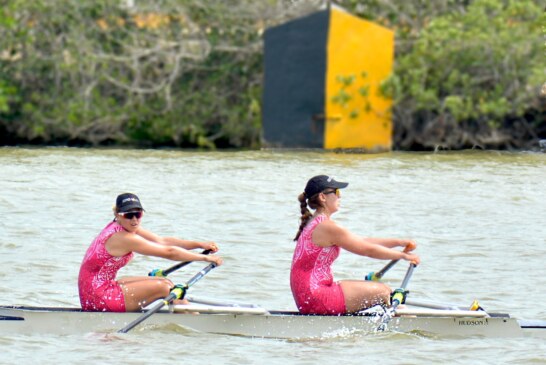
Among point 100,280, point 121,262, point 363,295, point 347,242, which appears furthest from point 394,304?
point 100,280

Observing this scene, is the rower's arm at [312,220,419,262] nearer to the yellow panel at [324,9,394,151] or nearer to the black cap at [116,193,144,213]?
the black cap at [116,193,144,213]

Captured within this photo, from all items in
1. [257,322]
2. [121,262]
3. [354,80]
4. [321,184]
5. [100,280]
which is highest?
[354,80]

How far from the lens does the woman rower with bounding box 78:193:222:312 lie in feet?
34.5

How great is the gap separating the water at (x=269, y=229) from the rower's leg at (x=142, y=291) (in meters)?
0.25

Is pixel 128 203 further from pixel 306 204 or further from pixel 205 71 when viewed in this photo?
pixel 205 71

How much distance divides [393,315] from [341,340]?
45 cm

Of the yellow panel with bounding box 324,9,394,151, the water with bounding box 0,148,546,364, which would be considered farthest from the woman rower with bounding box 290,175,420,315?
the yellow panel with bounding box 324,9,394,151

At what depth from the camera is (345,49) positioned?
28688mm

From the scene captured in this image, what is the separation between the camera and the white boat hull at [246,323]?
10672 mm

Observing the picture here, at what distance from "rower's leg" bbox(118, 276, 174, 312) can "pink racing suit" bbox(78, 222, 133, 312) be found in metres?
0.05

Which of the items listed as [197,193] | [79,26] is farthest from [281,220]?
[79,26]

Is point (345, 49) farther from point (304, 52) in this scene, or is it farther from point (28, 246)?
point (28, 246)

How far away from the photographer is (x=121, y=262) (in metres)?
10.7

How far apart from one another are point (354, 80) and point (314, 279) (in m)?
18.2
